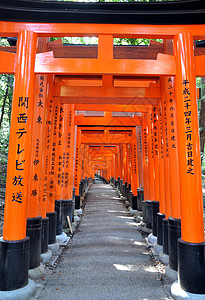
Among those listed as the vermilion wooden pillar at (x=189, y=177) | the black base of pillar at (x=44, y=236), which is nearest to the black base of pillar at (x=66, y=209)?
the black base of pillar at (x=44, y=236)

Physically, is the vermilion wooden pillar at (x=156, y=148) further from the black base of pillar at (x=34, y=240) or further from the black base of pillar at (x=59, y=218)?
the black base of pillar at (x=34, y=240)

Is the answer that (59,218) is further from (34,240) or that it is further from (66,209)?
(34,240)

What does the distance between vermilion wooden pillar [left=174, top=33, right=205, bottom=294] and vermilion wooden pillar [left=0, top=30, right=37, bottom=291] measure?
2.33m

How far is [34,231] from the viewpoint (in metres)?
4.07

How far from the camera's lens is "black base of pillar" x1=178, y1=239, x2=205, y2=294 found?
3.04m

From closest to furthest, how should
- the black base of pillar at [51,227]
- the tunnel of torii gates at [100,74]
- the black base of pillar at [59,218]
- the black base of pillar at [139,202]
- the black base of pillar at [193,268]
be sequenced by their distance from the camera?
1. the black base of pillar at [193,268]
2. the tunnel of torii gates at [100,74]
3. the black base of pillar at [51,227]
4. the black base of pillar at [59,218]
5. the black base of pillar at [139,202]

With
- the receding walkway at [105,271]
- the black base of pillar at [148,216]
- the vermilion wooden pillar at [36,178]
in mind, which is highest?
the vermilion wooden pillar at [36,178]

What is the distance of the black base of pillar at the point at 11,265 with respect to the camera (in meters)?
3.08

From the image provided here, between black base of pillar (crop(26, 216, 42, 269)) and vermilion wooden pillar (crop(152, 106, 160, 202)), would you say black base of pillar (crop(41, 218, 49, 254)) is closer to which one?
black base of pillar (crop(26, 216, 42, 269))

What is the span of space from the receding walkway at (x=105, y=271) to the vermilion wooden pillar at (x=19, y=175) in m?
0.67

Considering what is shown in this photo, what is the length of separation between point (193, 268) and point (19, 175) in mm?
2836

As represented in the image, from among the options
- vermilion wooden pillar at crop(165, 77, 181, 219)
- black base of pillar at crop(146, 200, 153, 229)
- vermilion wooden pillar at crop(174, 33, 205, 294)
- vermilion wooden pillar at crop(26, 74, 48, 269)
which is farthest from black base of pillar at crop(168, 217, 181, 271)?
black base of pillar at crop(146, 200, 153, 229)

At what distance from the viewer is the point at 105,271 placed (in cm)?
414

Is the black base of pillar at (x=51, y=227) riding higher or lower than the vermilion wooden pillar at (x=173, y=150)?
lower
